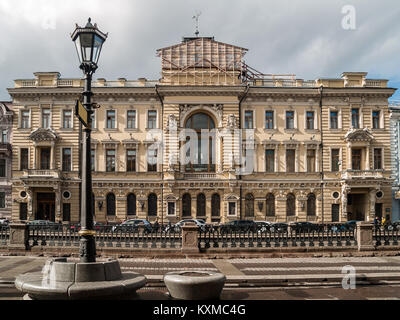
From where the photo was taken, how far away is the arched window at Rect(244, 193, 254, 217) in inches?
1561

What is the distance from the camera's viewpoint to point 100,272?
8156 mm

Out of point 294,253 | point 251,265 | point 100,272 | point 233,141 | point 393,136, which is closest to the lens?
point 100,272

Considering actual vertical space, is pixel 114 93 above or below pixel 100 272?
above

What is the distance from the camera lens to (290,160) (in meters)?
40.7

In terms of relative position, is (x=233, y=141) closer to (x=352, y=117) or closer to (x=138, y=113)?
(x=138, y=113)

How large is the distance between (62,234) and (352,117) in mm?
31249

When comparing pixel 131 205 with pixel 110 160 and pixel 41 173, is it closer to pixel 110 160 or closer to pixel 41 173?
pixel 110 160

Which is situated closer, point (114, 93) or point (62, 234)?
point (62, 234)

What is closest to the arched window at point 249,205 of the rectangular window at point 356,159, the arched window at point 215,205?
the arched window at point 215,205

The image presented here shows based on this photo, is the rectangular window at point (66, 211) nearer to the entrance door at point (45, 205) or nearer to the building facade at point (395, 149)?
the entrance door at point (45, 205)

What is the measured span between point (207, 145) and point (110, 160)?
31.6ft

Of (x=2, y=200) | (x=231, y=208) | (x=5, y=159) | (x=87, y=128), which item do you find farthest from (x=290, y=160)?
(x=87, y=128)

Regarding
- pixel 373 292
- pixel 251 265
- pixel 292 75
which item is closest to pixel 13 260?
pixel 251 265

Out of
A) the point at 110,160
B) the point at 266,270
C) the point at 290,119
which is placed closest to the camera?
the point at 266,270
